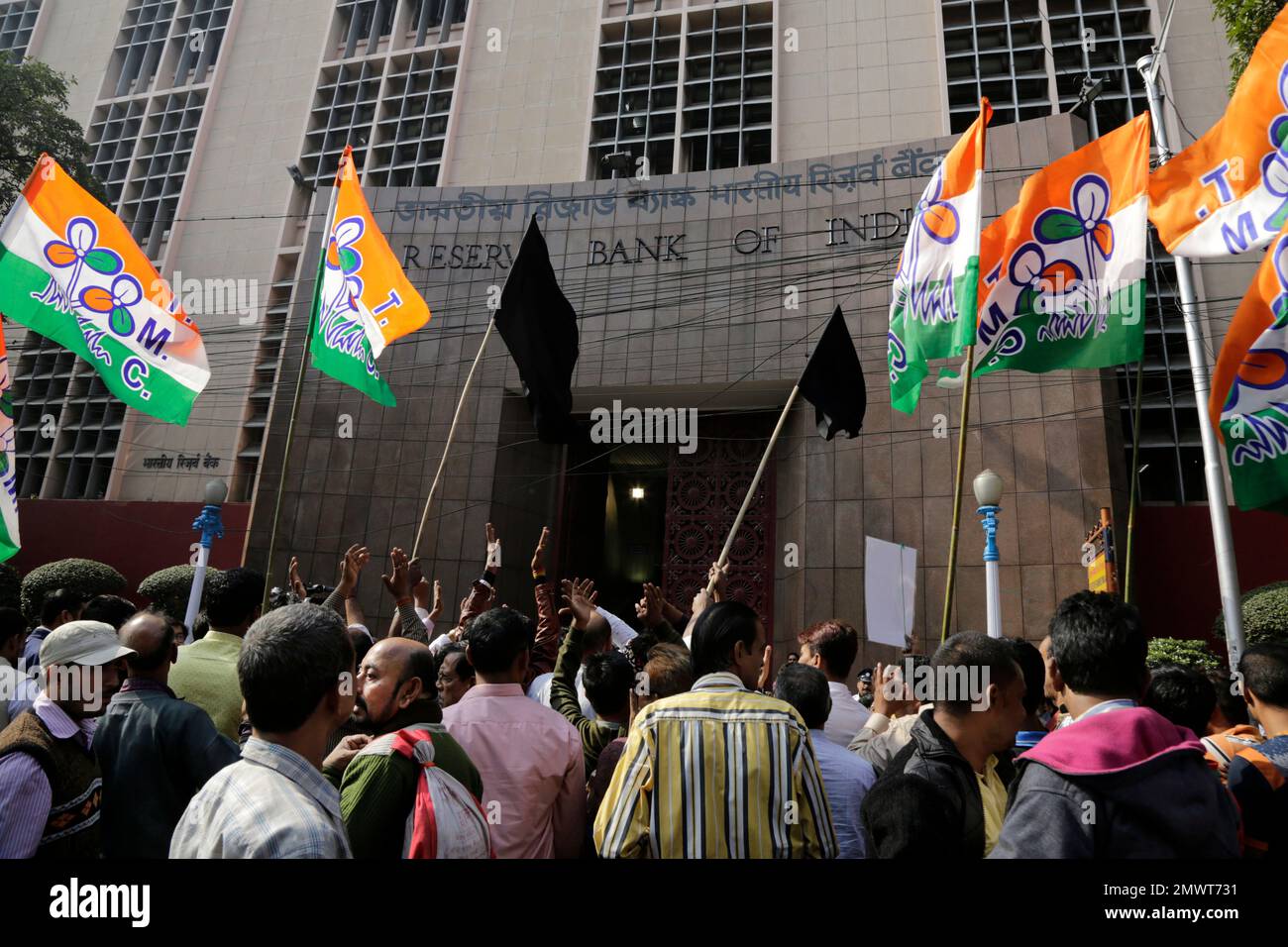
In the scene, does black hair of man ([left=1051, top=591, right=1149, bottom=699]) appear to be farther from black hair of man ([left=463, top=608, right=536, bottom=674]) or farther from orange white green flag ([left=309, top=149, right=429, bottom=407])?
orange white green flag ([left=309, top=149, right=429, bottom=407])

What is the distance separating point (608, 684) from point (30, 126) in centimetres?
2026

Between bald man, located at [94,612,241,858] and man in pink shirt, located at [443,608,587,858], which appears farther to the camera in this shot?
man in pink shirt, located at [443,608,587,858]

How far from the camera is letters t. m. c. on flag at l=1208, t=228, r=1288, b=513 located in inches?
164

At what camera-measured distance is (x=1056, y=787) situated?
183cm

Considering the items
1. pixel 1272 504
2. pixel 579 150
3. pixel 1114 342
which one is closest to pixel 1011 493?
pixel 1114 342

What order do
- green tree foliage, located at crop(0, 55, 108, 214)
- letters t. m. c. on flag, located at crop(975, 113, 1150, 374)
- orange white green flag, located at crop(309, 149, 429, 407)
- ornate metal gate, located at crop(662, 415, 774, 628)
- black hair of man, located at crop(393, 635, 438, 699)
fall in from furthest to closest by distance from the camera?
green tree foliage, located at crop(0, 55, 108, 214) < ornate metal gate, located at crop(662, 415, 774, 628) < orange white green flag, located at crop(309, 149, 429, 407) < letters t. m. c. on flag, located at crop(975, 113, 1150, 374) < black hair of man, located at crop(393, 635, 438, 699)

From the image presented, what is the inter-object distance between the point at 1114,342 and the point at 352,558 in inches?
211

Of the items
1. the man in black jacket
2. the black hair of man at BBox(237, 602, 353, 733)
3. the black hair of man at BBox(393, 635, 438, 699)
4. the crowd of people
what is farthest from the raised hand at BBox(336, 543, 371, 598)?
the man in black jacket

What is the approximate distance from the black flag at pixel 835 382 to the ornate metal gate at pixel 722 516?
6.55 m

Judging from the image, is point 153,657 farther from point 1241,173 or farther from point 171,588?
point 171,588

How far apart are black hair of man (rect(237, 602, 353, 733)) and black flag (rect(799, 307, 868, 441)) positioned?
5.32 meters

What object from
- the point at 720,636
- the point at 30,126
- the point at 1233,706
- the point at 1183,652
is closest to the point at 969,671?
the point at 720,636
